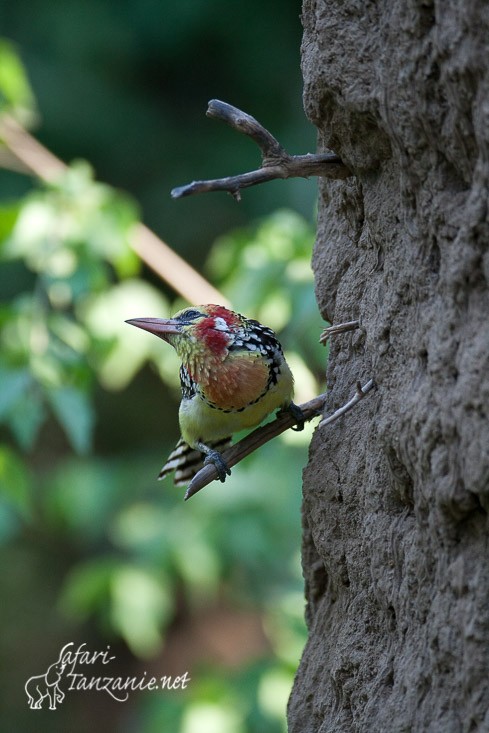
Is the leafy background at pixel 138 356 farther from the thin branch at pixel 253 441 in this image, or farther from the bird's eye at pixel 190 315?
the thin branch at pixel 253 441

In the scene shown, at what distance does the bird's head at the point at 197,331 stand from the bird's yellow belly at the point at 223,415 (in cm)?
16

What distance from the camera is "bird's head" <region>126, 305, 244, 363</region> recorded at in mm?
2213

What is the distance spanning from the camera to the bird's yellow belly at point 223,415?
229cm

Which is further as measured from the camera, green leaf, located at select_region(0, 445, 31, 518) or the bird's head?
green leaf, located at select_region(0, 445, 31, 518)

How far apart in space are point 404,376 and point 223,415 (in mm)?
770

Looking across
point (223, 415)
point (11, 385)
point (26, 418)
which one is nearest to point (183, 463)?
point (223, 415)

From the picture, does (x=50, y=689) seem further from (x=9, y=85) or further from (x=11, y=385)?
(x=9, y=85)

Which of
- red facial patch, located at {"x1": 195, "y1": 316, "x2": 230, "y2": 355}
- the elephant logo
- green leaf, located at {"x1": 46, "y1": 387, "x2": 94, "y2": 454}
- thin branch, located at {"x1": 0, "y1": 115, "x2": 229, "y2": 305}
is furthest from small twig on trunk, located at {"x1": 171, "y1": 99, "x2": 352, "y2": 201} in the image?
the elephant logo

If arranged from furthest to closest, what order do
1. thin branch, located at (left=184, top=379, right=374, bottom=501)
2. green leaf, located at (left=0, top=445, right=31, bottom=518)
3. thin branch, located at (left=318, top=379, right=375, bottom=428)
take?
green leaf, located at (left=0, top=445, right=31, bottom=518), thin branch, located at (left=184, top=379, right=374, bottom=501), thin branch, located at (left=318, top=379, right=375, bottom=428)

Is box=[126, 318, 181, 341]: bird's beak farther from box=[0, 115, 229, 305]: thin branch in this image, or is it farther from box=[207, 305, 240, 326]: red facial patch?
box=[0, 115, 229, 305]: thin branch

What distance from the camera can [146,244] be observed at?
137 inches

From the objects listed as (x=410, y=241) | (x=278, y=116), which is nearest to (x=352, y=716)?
(x=410, y=241)

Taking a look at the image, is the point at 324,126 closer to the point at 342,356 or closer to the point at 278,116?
the point at 342,356

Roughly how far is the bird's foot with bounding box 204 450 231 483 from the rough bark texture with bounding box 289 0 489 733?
242 mm
